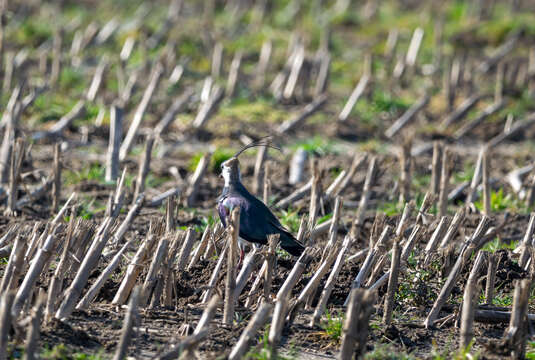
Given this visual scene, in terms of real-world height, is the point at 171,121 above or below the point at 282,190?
above

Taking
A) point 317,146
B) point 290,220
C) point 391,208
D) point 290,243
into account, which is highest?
point 317,146

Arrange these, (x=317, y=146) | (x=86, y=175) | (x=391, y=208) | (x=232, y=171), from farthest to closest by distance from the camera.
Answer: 1. (x=317, y=146)
2. (x=86, y=175)
3. (x=391, y=208)
4. (x=232, y=171)

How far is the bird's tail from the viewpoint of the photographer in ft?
19.0

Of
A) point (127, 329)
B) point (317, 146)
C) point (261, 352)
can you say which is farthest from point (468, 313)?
point (317, 146)

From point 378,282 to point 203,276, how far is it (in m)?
1.17

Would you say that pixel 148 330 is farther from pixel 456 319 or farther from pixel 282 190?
pixel 282 190

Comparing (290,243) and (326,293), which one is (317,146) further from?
(326,293)

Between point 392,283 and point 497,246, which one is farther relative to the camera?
point 497,246

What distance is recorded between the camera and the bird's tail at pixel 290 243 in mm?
5785

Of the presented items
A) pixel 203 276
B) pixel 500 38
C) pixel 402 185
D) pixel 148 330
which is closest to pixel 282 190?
pixel 402 185

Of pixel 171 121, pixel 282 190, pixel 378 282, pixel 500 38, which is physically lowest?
pixel 378 282

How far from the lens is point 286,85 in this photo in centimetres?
1352

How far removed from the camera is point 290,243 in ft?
19.1

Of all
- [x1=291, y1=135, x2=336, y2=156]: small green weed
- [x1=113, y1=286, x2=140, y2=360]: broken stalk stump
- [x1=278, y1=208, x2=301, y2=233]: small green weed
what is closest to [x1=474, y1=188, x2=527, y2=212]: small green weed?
[x1=278, y1=208, x2=301, y2=233]: small green weed
